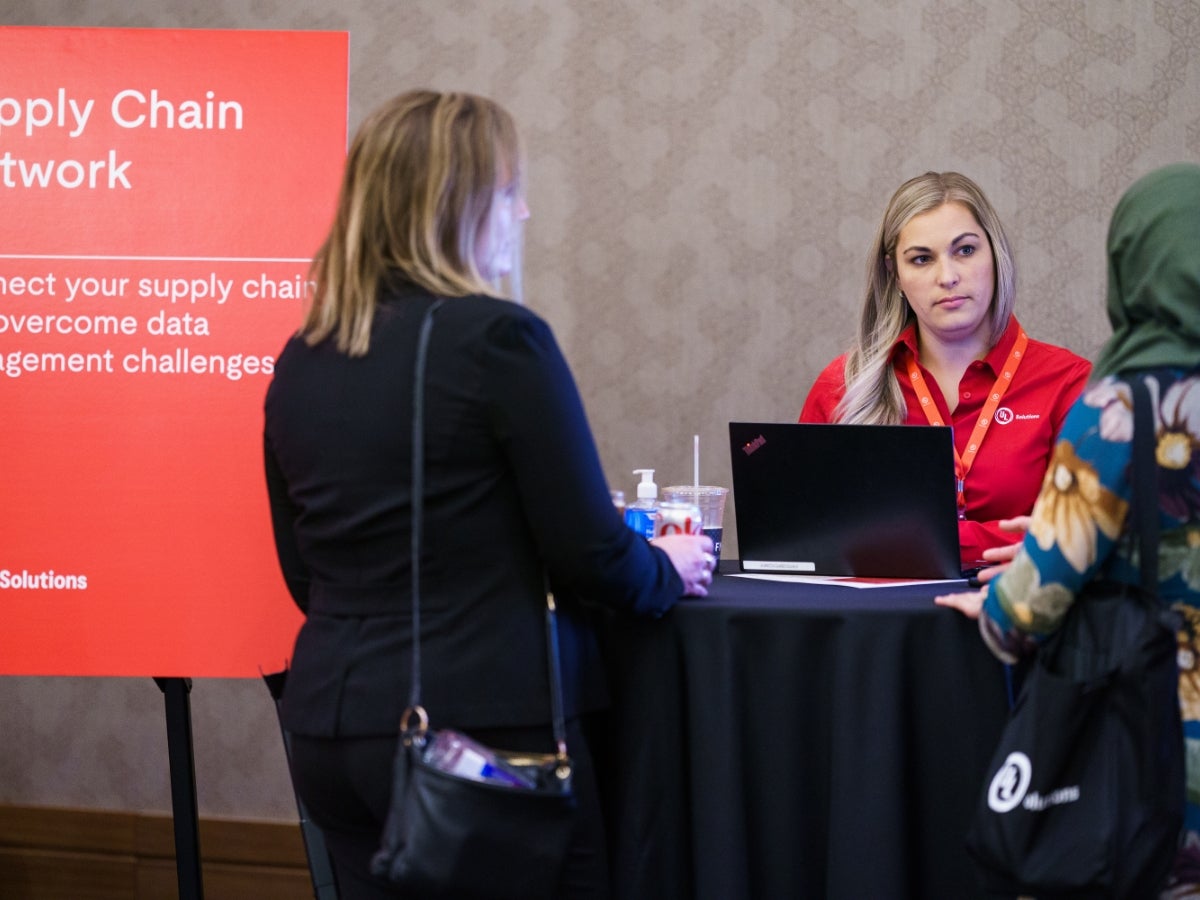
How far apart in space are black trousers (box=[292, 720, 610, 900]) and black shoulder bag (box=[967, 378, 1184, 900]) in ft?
1.59

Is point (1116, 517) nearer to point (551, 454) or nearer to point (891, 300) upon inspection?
point (551, 454)

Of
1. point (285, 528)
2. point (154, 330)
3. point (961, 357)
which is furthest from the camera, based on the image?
point (961, 357)

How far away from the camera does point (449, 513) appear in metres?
1.50

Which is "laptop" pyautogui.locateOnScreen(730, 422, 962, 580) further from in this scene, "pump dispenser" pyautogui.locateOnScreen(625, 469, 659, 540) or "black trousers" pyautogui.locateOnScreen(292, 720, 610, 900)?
"black trousers" pyautogui.locateOnScreen(292, 720, 610, 900)

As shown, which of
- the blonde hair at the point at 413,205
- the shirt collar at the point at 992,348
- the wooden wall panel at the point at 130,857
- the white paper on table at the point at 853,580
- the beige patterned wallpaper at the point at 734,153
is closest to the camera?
the blonde hair at the point at 413,205

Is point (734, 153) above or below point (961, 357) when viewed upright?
above

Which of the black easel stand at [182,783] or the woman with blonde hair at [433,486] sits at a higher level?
the woman with blonde hair at [433,486]

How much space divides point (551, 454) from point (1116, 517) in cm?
67

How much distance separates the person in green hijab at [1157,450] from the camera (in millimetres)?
1454

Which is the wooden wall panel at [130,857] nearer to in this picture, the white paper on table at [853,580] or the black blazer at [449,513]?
the white paper on table at [853,580]

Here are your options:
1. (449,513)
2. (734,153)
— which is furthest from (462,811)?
(734,153)

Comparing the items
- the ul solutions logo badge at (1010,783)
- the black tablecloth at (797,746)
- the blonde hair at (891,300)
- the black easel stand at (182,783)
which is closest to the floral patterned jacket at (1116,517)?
the ul solutions logo badge at (1010,783)

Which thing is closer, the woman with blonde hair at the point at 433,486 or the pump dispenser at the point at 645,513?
the woman with blonde hair at the point at 433,486

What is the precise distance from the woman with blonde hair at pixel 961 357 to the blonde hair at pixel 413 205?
4.17 ft
